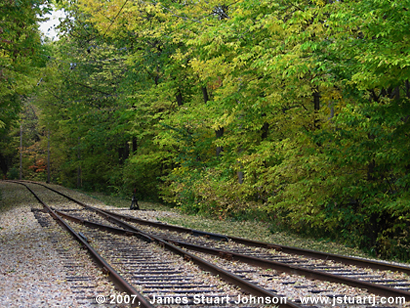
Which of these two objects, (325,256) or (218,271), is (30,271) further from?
(325,256)

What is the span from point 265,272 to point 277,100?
6.33 m

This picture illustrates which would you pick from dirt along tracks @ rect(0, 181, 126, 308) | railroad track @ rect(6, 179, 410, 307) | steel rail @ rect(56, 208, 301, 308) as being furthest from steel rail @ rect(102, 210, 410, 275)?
dirt along tracks @ rect(0, 181, 126, 308)

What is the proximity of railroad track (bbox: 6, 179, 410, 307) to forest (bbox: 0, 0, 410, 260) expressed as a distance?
2.21 meters

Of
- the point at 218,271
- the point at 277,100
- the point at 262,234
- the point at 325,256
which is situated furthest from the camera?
the point at 262,234

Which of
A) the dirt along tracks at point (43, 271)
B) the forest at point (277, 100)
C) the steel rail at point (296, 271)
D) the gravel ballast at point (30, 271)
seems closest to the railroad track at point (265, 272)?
the steel rail at point (296, 271)

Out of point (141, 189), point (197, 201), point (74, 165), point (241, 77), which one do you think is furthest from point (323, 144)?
point (74, 165)

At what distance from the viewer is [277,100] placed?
1282 cm

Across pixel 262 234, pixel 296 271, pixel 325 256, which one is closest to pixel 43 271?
pixel 296 271

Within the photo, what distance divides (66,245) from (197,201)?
34.9ft

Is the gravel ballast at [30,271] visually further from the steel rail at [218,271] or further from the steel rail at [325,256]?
the steel rail at [325,256]

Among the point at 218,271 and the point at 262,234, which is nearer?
the point at 218,271

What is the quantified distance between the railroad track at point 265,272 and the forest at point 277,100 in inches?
86.8

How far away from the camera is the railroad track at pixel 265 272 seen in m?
6.23

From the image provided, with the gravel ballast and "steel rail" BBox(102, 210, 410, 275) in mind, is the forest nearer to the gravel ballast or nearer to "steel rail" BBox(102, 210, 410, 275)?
"steel rail" BBox(102, 210, 410, 275)
